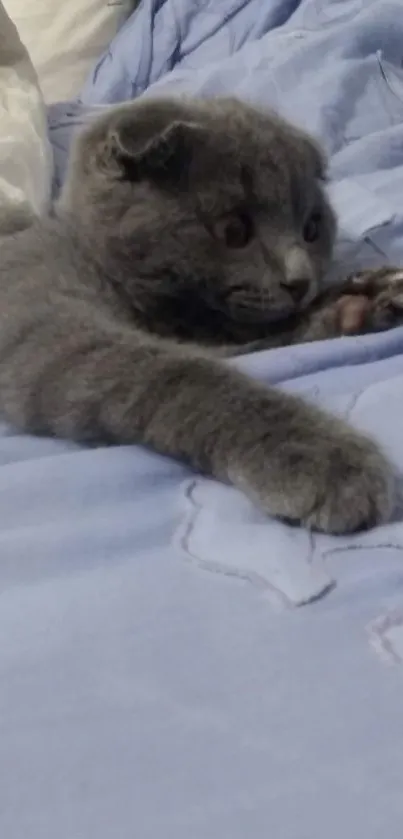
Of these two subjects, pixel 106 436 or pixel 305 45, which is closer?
pixel 106 436

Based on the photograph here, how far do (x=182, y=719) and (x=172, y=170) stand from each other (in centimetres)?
58

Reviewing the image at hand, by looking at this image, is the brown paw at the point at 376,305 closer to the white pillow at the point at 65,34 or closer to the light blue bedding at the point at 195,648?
the light blue bedding at the point at 195,648

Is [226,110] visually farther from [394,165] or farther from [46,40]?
[46,40]

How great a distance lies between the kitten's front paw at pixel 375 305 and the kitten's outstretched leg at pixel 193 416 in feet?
0.71

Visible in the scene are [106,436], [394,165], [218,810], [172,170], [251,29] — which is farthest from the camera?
[251,29]

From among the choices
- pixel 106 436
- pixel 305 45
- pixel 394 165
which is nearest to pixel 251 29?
pixel 305 45

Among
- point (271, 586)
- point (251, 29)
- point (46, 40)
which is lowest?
point (46, 40)

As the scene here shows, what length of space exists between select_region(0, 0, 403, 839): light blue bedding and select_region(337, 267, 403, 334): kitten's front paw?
5 cm

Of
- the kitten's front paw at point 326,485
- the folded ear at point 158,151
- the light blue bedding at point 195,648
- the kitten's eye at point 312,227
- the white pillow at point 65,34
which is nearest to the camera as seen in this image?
the light blue bedding at point 195,648

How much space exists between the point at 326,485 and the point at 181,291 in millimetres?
348

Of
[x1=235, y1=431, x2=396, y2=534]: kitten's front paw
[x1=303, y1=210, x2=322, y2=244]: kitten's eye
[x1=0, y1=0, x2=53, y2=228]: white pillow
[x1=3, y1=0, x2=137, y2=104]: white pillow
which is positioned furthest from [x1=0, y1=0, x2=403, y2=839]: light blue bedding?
[x1=3, y1=0, x2=137, y2=104]: white pillow

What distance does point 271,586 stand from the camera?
0.60m

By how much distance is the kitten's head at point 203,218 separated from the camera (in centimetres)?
93

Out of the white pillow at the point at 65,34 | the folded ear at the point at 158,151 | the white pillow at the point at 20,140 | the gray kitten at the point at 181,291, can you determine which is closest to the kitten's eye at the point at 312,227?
the gray kitten at the point at 181,291
